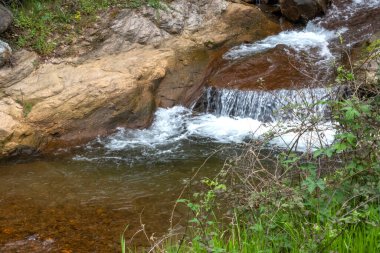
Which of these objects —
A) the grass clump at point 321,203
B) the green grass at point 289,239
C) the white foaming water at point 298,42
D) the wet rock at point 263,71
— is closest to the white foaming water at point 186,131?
the wet rock at point 263,71

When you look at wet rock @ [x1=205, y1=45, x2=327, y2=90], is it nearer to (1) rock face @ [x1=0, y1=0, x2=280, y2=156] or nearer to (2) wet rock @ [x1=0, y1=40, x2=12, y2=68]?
(1) rock face @ [x1=0, y1=0, x2=280, y2=156]

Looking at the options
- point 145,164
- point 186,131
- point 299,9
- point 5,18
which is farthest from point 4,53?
point 299,9

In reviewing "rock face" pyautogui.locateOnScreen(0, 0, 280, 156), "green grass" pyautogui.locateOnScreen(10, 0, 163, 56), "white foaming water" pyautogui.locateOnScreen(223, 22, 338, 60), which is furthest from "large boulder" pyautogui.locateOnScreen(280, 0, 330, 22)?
"green grass" pyautogui.locateOnScreen(10, 0, 163, 56)

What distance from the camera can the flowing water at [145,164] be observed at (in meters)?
4.98

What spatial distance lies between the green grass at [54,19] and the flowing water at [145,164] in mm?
2080

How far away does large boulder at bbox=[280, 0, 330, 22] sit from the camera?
36.0ft

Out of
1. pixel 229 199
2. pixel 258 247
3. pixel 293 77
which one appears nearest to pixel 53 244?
pixel 229 199

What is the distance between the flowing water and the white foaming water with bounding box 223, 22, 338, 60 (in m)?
0.02

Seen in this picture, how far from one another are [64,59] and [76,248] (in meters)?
4.36

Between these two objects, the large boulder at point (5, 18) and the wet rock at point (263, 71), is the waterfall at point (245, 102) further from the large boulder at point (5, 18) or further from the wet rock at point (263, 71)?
the large boulder at point (5, 18)

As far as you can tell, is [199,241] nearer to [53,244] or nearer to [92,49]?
[53,244]

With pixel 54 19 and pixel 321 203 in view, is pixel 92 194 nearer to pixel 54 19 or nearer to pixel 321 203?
pixel 321 203

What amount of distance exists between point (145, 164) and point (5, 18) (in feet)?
11.8

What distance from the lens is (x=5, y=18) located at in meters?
8.12
